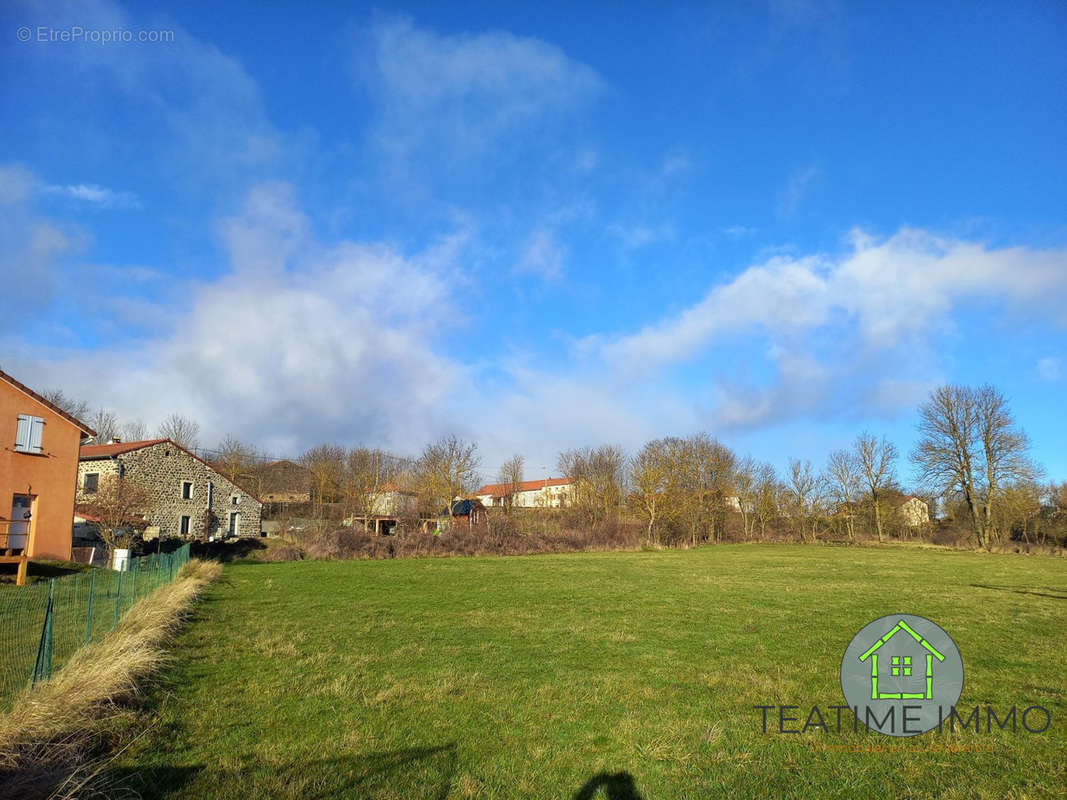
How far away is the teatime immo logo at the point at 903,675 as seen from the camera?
6.52 metres

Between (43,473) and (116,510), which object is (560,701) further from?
(116,510)

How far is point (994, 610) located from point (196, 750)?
637 inches

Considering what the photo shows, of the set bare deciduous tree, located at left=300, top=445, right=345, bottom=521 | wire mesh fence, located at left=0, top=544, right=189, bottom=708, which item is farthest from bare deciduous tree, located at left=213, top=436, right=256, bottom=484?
wire mesh fence, located at left=0, top=544, right=189, bottom=708

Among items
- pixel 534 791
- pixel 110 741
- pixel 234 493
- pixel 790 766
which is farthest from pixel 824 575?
pixel 234 493

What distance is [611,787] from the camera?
4.79m

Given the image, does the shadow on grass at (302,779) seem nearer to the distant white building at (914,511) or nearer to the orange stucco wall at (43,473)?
the orange stucco wall at (43,473)

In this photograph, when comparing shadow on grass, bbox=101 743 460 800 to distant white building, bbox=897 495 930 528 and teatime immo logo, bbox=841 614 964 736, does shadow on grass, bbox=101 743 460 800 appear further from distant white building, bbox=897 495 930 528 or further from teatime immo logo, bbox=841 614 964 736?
distant white building, bbox=897 495 930 528

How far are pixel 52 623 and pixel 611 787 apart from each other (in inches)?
383

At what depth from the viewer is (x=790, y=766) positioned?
521 cm

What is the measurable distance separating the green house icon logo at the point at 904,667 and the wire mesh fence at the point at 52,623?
30.5ft

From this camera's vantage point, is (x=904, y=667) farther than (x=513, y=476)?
No

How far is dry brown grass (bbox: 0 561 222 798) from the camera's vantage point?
4.40m

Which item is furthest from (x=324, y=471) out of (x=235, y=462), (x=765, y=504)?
(x=765, y=504)

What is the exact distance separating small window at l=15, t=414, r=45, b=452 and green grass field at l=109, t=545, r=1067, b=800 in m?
17.6
